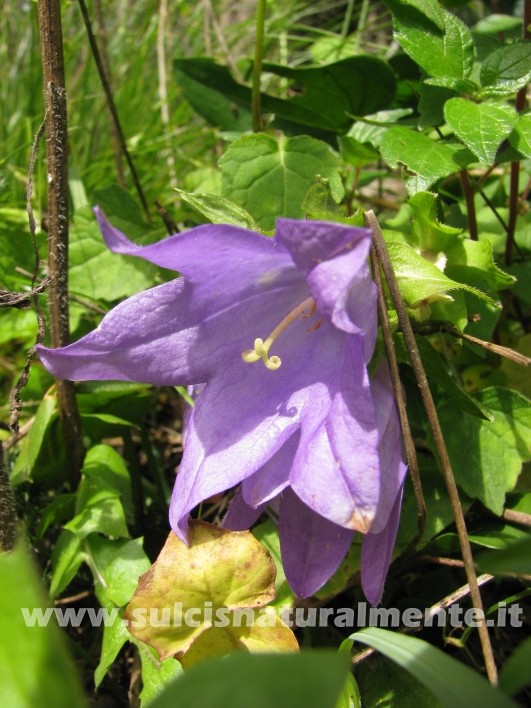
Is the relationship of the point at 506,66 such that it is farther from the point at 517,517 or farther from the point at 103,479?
the point at 103,479

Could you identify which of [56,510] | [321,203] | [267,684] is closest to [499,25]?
[321,203]

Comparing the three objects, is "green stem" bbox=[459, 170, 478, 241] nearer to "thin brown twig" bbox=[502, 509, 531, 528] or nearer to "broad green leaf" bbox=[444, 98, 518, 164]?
"broad green leaf" bbox=[444, 98, 518, 164]

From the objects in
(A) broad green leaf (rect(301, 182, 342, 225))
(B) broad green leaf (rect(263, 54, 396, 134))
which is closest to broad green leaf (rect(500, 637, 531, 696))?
(A) broad green leaf (rect(301, 182, 342, 225))

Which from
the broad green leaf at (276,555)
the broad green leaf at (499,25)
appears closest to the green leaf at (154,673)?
the broad green leaf at (276,555)

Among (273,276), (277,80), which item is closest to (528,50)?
(273,276)

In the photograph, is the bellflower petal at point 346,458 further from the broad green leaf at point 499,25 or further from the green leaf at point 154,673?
the broad green leaf at point 499,25
